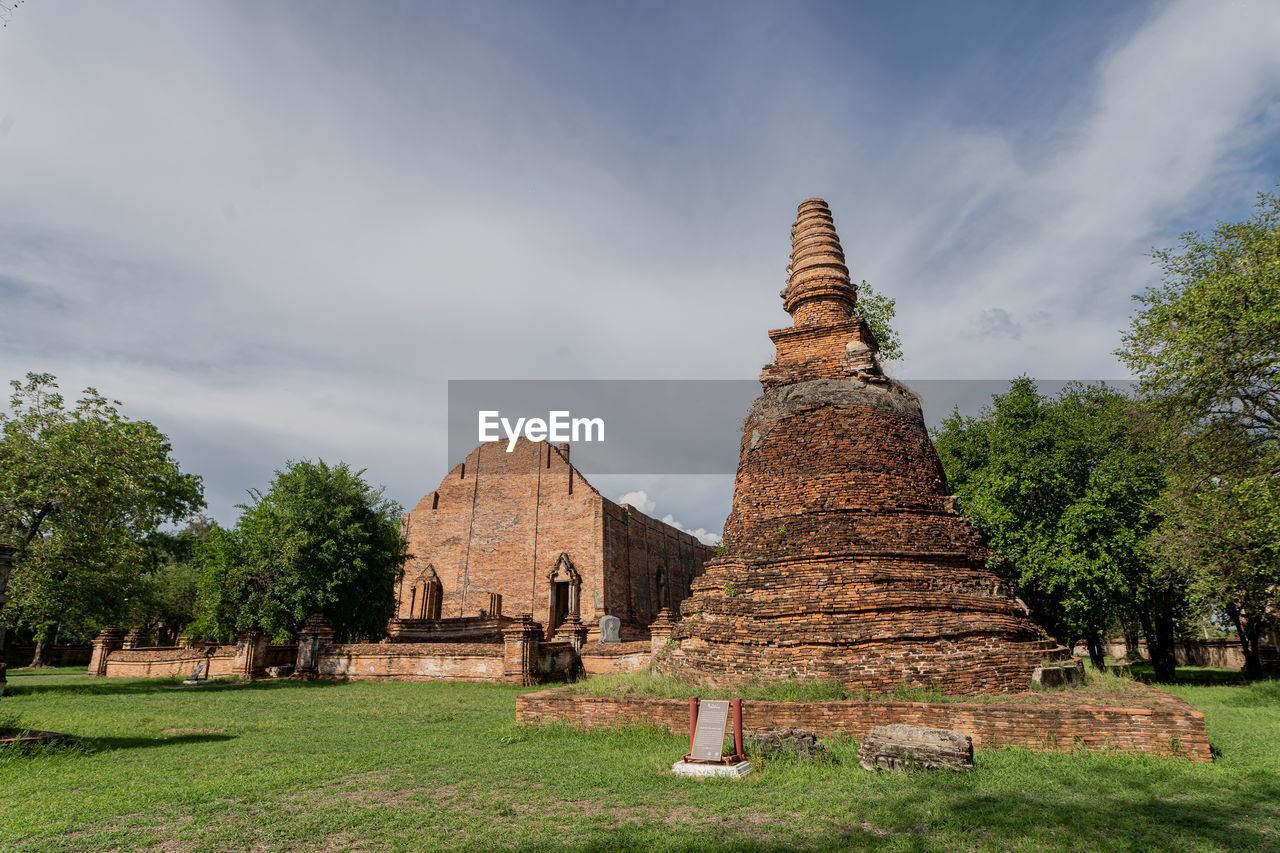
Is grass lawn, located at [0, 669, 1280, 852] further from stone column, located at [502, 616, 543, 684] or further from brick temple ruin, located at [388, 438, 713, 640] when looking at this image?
brick temple ruin, located at [388, 438, 713, 640]

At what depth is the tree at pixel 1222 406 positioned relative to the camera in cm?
1228

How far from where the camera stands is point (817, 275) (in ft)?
45.8

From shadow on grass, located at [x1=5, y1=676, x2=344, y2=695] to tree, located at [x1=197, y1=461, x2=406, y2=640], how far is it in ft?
7.94

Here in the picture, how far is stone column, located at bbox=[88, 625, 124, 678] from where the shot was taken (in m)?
23.7

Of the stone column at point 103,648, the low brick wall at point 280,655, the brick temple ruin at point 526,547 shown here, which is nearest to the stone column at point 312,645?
the low brick wall at point 280,655

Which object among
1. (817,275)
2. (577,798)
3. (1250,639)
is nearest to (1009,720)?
(577,798)

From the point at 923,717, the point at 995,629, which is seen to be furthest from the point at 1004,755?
the point at 995,629

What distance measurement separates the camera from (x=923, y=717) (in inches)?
302

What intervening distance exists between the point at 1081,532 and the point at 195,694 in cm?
2217

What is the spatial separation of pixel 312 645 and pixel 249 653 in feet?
6.31

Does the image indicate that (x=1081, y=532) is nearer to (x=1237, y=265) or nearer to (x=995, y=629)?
(x=1237, y=265)

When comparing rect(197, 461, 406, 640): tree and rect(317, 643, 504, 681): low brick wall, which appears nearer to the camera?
rect(317, 643, 504, 681): low brick wall

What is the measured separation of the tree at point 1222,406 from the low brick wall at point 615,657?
479 inches

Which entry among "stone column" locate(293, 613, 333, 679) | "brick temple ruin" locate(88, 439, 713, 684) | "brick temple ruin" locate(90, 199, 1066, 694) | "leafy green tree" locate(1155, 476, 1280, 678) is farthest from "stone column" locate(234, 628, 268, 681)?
"leafy green tree" locate(1155, 476, 1280, 678)
